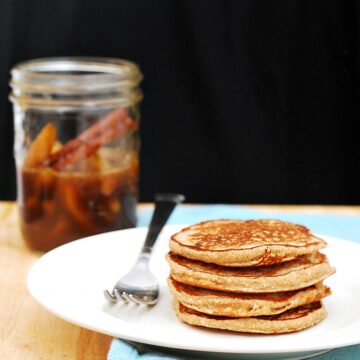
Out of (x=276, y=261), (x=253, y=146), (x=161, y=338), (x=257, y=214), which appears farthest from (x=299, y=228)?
(x=253, y=146)

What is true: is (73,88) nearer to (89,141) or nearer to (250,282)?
(89,141)

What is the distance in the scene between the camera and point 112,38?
2.36 metres

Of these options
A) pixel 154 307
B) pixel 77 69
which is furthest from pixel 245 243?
pixel 77 69

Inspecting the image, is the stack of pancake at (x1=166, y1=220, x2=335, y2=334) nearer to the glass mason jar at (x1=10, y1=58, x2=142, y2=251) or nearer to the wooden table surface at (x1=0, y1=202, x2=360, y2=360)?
the wooden table surface at (x1=0, y1=202, x2=360, y2=360)

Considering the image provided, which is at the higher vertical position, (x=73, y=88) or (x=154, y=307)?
(x=73, y=88)

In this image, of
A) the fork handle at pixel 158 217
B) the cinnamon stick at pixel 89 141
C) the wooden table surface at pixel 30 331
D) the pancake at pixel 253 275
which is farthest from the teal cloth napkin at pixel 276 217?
the pancake at pixel 253 275

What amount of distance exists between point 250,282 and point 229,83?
50.3 inches

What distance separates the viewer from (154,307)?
4.49 ft

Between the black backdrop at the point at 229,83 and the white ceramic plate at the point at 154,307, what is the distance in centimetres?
80

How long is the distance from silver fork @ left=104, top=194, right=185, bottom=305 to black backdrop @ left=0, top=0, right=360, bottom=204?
79cm

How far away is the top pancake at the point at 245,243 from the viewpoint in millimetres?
1214

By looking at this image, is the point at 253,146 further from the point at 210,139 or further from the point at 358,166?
the point at 358,166

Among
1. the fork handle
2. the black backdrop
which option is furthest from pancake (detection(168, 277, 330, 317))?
the black backdrop

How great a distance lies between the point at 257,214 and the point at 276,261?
749mm
